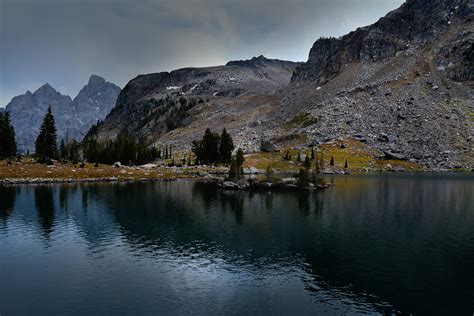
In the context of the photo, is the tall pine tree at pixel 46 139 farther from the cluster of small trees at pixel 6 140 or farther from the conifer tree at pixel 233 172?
the conifer tree at pixel 233 172

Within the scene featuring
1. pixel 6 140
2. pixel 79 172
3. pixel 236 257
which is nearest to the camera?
pixel 236 257

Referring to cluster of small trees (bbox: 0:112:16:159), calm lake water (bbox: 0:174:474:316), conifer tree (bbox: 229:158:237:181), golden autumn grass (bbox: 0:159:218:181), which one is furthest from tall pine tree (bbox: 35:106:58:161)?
conifer tree (bbox: 229:158:237:181)

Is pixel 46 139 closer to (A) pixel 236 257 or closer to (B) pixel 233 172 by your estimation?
(B) pixel 233 172

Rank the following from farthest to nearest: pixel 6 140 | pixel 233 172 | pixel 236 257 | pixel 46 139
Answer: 1. pixel 6 140
2. pixel 46 139
3. pixel 233 172
4. pixel 236 257

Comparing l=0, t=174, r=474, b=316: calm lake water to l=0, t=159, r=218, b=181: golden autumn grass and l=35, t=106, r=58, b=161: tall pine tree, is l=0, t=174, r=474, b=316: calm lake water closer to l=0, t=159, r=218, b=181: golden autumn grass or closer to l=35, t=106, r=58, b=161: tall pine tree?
l=0, t=159, r=218, b=181: golden autumn grass

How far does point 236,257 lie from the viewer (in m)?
57.6

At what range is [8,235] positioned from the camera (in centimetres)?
7062

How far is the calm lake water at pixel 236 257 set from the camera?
4166 centimetres

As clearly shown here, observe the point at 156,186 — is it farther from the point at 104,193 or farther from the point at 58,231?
the point at 58,231

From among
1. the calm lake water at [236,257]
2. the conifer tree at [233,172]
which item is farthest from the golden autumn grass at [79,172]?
the calm lake water at [236,257]

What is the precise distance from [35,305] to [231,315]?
20.9 m

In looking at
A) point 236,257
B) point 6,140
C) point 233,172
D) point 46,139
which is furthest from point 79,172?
point 236,257

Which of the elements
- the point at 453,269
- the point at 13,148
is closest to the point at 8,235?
the point at 453,269

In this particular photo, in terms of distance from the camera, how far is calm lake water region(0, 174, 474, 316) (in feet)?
137
